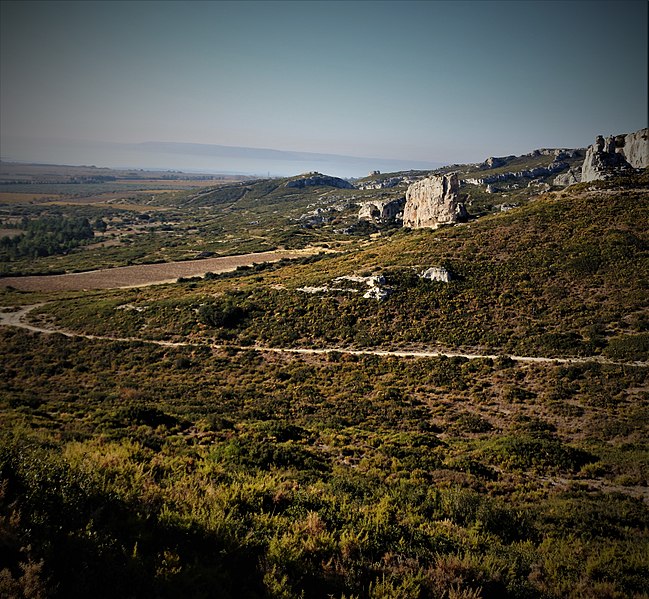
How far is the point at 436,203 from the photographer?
82.0 m

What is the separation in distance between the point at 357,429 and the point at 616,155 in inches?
3736

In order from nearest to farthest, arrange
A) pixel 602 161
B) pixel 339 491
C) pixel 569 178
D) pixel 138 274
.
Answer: pixel 339 491
pixel 602 161
pixel 138 274
pixel 569 178

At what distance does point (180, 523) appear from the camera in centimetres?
598

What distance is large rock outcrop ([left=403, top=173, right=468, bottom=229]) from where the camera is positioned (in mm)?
78625

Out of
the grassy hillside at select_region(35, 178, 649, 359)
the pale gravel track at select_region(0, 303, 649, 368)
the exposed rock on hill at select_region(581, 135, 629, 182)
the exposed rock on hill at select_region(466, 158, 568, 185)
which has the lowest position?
the pale gravel track at select_region(0, 303, 649, 368)

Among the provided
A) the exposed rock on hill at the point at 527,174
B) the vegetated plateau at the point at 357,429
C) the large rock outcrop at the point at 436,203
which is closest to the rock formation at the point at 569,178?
the exposed rock on hill at the point at 527,174

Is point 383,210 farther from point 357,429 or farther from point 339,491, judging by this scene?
point 339,491

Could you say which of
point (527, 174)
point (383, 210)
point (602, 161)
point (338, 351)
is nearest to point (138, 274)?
point (338, 351)

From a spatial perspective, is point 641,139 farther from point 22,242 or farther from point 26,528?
point 22,242

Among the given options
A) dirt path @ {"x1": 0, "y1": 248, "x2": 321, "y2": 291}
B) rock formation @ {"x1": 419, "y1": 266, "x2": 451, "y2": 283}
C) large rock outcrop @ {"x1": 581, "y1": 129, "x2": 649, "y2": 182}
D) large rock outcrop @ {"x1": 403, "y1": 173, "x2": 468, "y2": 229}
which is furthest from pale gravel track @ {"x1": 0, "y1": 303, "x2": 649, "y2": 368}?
large rock outcrop @ {"x1": 581, "y1": 129, "x2": 649, "y2": 182}

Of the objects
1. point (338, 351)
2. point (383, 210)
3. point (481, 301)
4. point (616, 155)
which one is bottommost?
point (338, 351)

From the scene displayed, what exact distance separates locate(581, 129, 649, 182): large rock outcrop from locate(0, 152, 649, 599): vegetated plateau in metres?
22.9

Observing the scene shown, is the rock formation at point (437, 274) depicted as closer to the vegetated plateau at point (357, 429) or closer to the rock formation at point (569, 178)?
the vegetated plateau at point (357, 429)

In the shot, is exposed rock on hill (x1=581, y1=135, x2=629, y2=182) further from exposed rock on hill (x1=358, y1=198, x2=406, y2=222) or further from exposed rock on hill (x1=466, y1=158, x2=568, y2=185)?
exposed rock on hill (x1=466, y1=158, x2=568, y2=185)
